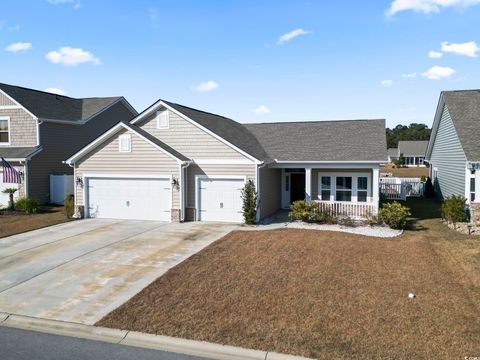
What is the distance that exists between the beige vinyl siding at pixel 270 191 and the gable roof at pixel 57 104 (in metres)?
13.8

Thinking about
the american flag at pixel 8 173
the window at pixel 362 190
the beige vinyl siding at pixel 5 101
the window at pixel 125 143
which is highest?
the beige vinyl siding at pixel 5 101

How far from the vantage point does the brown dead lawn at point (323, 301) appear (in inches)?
256

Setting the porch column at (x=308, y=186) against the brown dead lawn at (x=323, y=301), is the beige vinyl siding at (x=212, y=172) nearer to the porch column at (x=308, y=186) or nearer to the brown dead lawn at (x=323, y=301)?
the porch column at (x=308, y=186)

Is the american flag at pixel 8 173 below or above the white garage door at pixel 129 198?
above

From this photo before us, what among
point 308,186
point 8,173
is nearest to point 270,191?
point 308,186

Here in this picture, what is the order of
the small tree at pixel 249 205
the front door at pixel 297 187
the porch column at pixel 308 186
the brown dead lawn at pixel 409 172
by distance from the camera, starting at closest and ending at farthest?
the small tree at pixel 249 205 → the porch column at pixel 308 186 → the front door at pixel 297 187 → the brown dead lawn at pixel 409 172

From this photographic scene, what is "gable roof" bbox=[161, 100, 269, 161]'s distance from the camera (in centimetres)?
1827

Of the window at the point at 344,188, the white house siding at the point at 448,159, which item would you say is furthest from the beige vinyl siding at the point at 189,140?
the white house siding at the point at 448,159

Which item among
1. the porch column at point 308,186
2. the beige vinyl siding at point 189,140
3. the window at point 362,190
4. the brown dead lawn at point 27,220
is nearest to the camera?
the brown dead lawn at point 27,220

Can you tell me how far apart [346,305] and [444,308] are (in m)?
1.92

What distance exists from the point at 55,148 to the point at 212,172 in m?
12.0

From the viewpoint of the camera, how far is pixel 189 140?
18359mm

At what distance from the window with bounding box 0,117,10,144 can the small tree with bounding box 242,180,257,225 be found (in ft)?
52.6

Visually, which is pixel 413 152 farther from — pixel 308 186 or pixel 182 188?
pixel 182 188
